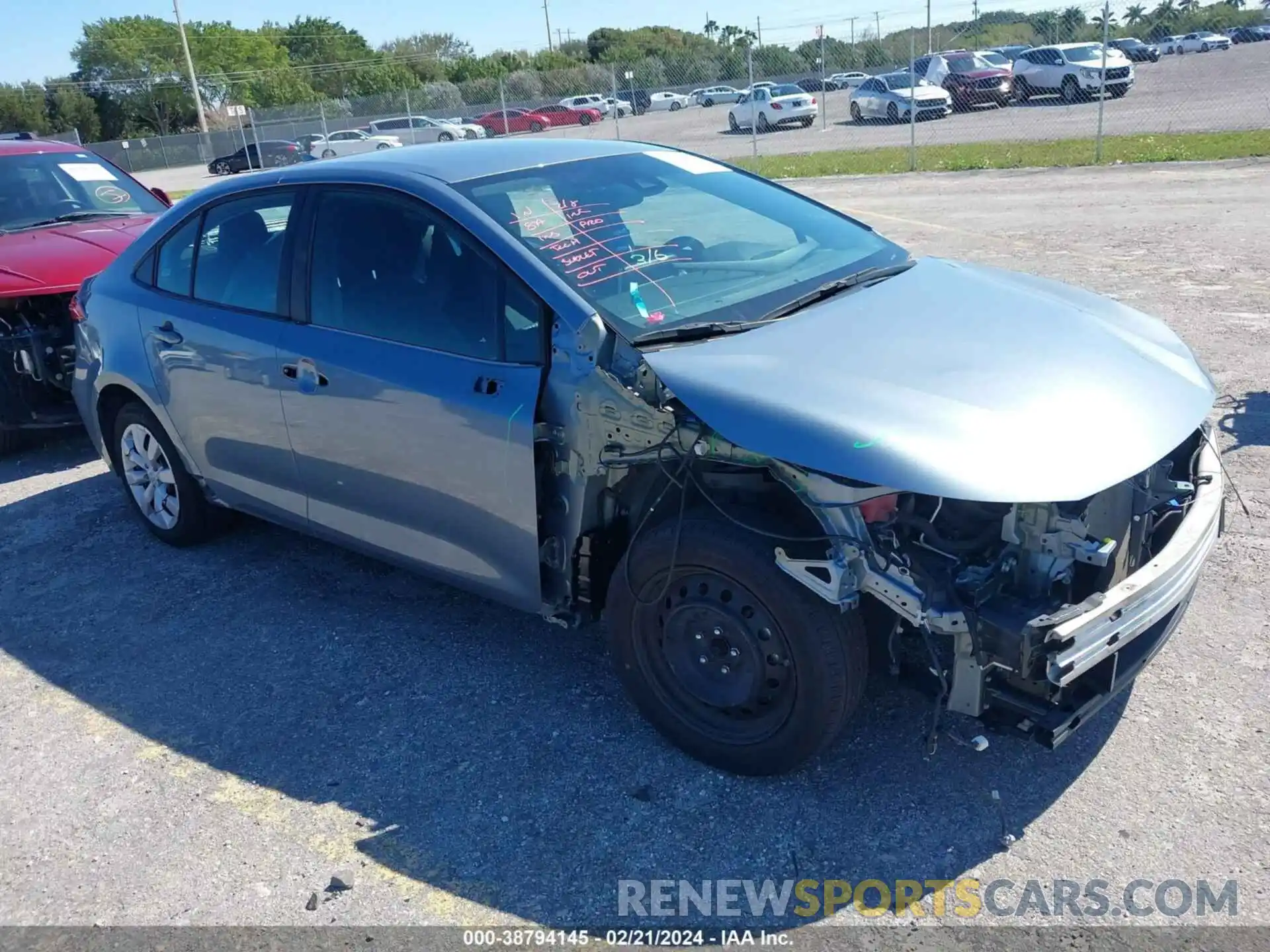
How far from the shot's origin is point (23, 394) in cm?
669

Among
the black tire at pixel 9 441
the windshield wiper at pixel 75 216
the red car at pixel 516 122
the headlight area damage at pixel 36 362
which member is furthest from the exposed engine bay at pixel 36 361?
the red car at pixel 516 122

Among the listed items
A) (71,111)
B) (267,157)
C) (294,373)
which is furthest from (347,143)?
(71,111)

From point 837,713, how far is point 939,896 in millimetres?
523

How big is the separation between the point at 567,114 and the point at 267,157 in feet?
36.4

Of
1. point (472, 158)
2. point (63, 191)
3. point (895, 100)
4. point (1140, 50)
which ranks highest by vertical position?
point (472, 158)

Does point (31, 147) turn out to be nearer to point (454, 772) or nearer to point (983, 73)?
point (454, 772)

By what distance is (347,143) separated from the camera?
116 feet

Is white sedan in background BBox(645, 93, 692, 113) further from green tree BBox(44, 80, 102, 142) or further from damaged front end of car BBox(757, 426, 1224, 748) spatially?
green tree BBox(44, 80, 102, 142)

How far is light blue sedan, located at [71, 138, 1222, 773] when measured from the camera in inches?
108

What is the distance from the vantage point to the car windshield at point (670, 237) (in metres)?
3.48

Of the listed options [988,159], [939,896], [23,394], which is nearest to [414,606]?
[939,896]

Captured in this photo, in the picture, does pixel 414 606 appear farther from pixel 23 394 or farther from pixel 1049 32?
pixel 1049 32

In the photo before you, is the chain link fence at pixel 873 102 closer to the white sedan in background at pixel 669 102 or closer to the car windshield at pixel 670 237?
the white sedan in background at pixel 669 102

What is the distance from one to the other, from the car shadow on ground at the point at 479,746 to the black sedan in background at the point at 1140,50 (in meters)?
38.7
